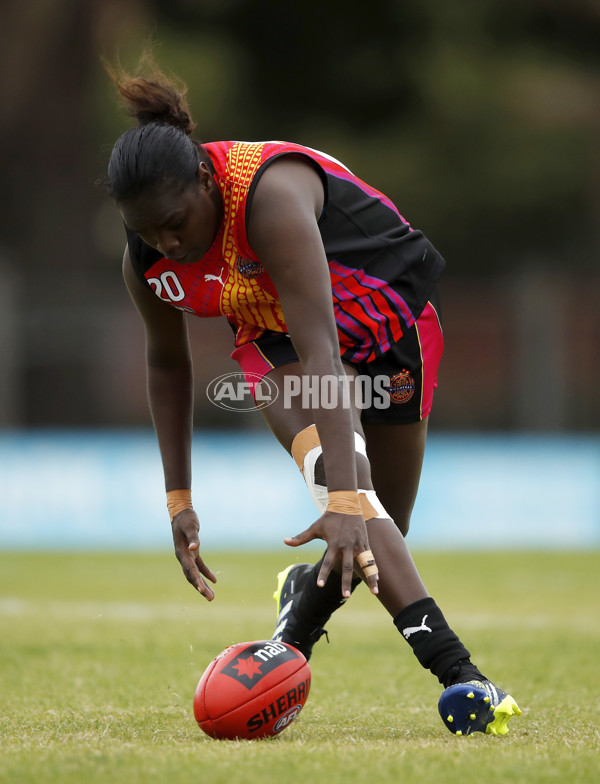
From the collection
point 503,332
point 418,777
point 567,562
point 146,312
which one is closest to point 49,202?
point 503,332

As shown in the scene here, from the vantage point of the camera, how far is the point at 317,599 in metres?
4.64

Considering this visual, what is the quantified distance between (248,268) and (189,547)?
44.6 inches

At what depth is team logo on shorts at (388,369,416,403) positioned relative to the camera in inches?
173

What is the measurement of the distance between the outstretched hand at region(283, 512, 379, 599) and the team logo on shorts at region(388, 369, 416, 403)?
33.8 inches

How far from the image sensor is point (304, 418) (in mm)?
4082

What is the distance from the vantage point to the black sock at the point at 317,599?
4.62 m

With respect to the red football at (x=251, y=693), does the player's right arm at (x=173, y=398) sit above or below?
above

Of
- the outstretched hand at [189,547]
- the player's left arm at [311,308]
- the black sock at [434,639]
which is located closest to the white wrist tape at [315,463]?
the player's left arm at [311,308]

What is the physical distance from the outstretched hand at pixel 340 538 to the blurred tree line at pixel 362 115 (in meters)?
15.2

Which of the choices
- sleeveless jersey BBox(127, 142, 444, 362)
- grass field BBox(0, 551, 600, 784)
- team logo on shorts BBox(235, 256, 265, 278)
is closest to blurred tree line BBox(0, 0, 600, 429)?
grass field BBox(0, 551, 600, 784)

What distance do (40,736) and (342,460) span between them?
4.29ft

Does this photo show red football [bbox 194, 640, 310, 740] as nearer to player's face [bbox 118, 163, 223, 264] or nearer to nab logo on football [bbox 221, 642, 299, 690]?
nab logo on football [bbox 221, 642, 299, 690]

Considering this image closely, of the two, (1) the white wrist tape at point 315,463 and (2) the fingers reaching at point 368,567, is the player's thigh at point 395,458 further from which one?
(2) the fingers reaching at point 368,567

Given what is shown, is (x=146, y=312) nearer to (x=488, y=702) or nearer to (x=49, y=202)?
(x=488, y=702)
